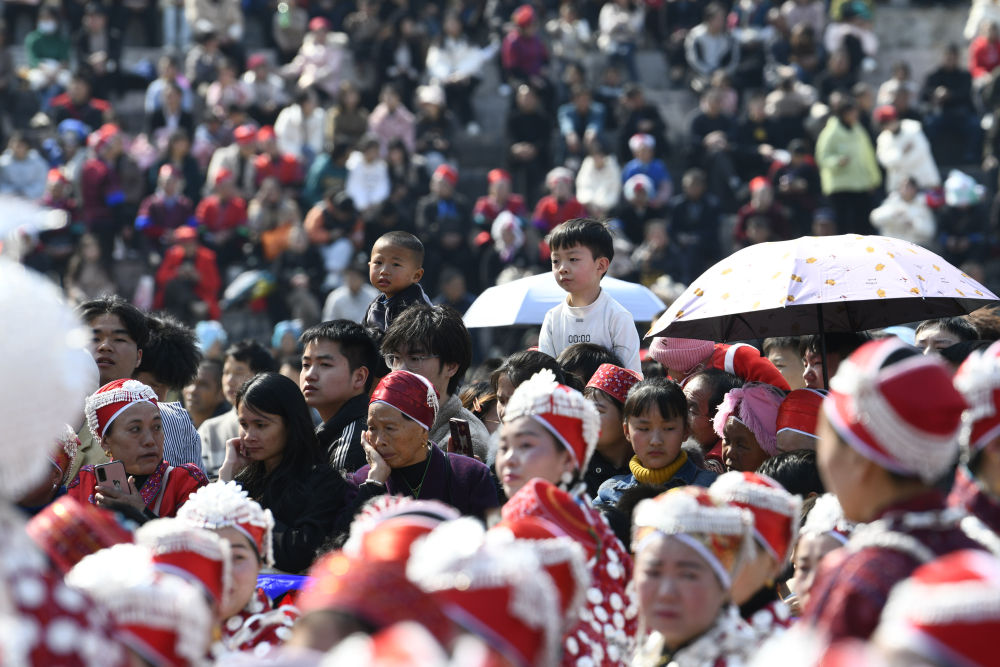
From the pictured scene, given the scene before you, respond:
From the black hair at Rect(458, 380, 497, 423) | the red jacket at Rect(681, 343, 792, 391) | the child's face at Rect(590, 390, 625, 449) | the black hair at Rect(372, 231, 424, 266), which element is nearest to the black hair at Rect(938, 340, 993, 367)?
the red jacket at Rect(681, 343, 792, 391)

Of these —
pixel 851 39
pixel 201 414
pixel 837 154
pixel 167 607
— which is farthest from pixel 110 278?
pixel 167 607

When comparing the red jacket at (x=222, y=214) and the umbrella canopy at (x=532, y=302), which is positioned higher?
the umbrella canopy at (x=532, y=302)

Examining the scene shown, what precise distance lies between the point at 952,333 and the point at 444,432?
2.70 metres

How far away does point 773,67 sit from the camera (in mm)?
19000

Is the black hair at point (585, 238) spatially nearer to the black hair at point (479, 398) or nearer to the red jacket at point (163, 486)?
the black hair at point (479, 398)

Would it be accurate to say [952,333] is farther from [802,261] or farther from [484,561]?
[484,561]

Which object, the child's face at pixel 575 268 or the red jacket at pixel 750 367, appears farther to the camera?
the child's face at pixel 575 268

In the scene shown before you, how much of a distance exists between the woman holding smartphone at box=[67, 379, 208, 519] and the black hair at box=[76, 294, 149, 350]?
0.96 meters

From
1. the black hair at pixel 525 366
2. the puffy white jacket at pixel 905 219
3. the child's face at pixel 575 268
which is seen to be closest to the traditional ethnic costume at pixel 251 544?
the black hair at pixel 525 366

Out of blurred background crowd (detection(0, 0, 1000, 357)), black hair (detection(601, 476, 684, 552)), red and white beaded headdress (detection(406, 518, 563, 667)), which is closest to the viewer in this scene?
red and white beaded headdress (detection(406, 518, 563, 667))

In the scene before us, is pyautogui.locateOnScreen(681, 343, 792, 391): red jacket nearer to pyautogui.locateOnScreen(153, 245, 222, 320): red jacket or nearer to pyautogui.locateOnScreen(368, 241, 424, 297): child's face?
pyautogui.locateOnScreen(368, 241, 424, 297): child's face

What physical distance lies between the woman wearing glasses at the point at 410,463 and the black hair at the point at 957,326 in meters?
2.89

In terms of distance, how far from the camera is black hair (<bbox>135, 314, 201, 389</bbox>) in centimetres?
739

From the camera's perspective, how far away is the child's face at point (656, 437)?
6.02 metres
